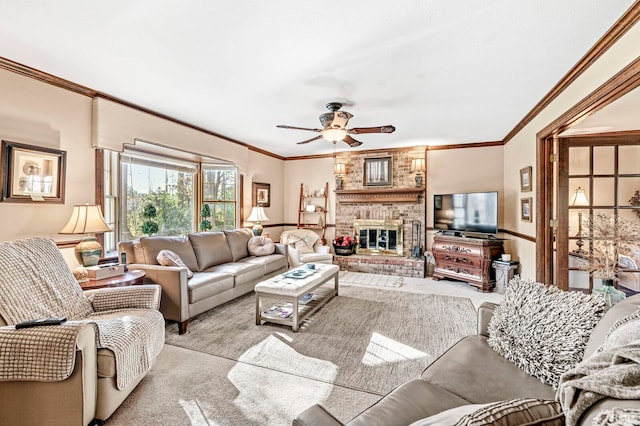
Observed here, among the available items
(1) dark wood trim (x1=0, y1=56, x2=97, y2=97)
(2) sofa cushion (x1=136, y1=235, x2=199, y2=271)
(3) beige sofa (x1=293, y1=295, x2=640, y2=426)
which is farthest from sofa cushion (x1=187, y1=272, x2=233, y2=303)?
(3) beige sofa (x1=293, y1=295, x2=640, y2=426)

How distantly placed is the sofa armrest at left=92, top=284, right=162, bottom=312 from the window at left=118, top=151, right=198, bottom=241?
1592 mm

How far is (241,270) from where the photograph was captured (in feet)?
12.5

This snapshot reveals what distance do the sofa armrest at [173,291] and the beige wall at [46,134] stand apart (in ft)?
3.39

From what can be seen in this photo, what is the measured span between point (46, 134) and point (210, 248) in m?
2.06

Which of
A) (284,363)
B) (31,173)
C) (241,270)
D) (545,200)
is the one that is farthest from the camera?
(241,270)

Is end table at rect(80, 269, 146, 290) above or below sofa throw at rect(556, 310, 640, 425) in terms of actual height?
below

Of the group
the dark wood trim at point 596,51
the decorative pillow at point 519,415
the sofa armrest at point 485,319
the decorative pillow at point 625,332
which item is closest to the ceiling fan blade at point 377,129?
the dark wood trim at point 596,51

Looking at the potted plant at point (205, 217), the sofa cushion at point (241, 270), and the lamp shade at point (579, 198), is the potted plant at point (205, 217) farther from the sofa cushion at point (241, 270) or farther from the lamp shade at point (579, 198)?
the lamp shade at point (579, 198)

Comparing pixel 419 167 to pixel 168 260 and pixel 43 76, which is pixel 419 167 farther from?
pixel 43 76

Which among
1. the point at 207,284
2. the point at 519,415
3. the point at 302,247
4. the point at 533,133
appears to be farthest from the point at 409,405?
the point at 302,247

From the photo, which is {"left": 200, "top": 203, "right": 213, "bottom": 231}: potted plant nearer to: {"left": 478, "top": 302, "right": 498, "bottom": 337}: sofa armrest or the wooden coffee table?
the wooden coffee table

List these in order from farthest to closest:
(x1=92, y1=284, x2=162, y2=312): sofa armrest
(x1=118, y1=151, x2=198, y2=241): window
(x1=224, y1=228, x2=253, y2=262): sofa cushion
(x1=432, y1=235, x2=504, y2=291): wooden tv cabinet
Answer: (x1=432, y1=235, x2=504, y2=291): wooden tv cabinet
(x1=224, y1=228, x2=253, y2=262): sofa cushion
(x1=118, y1=151, x2=198, y2=241): window
(x1=92, y1=284, x2=162, y2=312): sofa armrest

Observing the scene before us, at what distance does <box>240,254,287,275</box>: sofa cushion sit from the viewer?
432cm

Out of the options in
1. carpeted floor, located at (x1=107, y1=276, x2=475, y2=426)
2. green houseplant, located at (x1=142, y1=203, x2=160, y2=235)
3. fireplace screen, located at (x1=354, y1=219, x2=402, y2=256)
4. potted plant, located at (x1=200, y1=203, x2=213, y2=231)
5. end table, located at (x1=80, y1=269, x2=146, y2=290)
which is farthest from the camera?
fireplace screen, located at (x1=354, y1=219, x2=402, y2=256)
